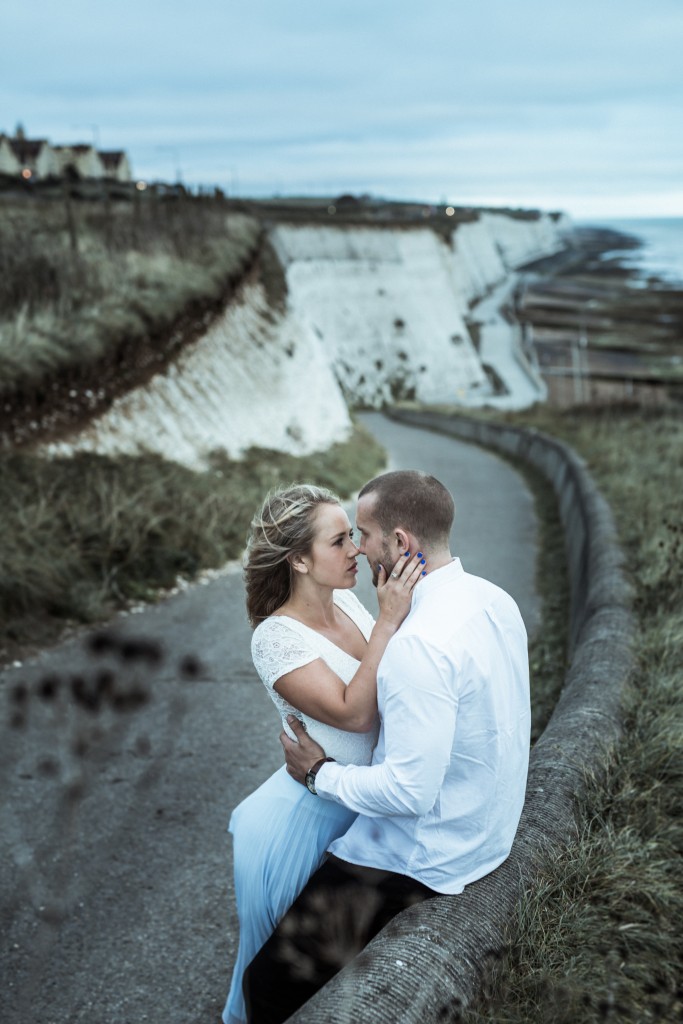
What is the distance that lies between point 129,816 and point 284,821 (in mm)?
2285

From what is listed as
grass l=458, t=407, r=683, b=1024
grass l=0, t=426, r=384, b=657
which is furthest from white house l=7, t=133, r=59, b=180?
grass l=458, t=407, r=683, b=1024

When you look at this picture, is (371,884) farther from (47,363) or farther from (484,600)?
(47,363)

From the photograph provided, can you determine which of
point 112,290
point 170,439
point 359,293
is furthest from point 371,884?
point 359,293

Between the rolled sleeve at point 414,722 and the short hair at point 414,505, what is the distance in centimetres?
38

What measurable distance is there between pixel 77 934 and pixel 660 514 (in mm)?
7745

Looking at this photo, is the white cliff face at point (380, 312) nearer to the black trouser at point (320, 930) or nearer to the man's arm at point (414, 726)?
the black trouser at point (320, 930)

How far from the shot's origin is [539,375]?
61.2 meters

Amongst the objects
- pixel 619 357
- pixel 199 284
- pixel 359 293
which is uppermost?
pixel 199 284

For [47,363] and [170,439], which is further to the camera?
[170,439]

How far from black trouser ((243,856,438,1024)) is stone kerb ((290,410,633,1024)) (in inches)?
2.8

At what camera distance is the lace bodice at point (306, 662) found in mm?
3445

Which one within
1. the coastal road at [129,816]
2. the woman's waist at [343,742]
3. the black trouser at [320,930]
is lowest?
the coastal road at [129,816]

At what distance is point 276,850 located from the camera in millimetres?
3471

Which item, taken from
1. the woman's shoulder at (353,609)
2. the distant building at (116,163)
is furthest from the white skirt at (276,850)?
the distant building at (116,163)
